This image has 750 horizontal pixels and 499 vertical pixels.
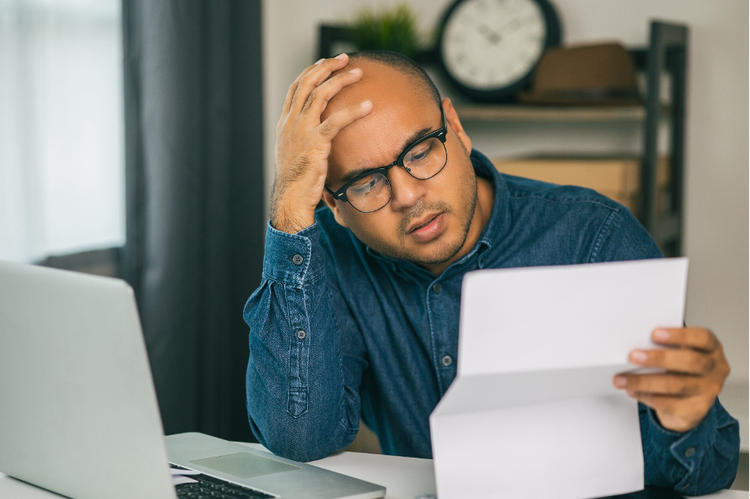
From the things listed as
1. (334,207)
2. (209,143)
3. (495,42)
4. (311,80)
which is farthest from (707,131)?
(311,80)

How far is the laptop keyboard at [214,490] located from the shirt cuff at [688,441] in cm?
40

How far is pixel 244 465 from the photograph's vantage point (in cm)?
95

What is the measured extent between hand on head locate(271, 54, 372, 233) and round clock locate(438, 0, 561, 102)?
140 centimetres

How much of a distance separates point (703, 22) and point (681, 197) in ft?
1.66

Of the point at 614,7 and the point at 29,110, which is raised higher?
the point at 614,7

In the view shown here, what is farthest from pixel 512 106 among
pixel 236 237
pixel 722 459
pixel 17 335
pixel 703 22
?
pixel 17 335

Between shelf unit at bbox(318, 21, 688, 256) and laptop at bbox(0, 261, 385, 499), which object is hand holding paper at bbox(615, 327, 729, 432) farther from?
shelf unit at bbox(318, 21, 688, 256)

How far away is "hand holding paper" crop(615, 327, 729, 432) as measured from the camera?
0.72 m

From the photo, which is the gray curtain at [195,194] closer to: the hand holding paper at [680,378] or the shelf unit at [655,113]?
the shelf unit at [655,113]

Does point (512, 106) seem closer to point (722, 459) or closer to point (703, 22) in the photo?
point (703, 22)

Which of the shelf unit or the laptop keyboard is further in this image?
the shelf unit

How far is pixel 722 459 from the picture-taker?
2.85ft

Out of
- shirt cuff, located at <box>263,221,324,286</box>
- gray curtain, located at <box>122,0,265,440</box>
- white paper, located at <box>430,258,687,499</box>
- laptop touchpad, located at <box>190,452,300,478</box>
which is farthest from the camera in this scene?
gray curtain, located at <box>122,0,265,440</box>

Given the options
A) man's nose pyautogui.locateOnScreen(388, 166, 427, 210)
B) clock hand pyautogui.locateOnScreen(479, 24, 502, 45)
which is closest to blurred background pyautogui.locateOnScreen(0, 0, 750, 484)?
clock hand pyautogui.locateOnScreen(479, 24, 502, 45)
